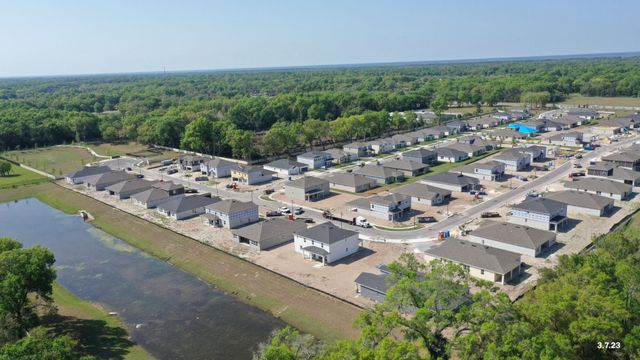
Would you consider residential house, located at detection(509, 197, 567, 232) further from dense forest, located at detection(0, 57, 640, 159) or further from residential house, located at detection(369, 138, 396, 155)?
dense forest, located at detection(0, 57, 640, 159)

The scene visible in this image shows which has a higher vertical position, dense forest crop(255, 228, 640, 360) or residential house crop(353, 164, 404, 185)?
dense forest crop(255, 228, 640, 360)

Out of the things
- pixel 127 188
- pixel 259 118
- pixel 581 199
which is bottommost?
pixel 127 188

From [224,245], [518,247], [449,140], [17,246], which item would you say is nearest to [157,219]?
[224,245]

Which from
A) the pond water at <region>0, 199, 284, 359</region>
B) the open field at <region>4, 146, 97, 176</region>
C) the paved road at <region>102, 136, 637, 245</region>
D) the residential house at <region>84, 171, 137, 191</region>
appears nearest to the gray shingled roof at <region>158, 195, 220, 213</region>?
the paved road at <region>102, 136, 637, 245</region>

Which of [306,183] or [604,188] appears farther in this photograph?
[306,183]

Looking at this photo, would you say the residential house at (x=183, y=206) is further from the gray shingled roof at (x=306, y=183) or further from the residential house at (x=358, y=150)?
the residential house at (x=358, y=150)

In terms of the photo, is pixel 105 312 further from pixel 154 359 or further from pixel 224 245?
pixel 224 245

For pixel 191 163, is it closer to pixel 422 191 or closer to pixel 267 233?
pixel 267 233

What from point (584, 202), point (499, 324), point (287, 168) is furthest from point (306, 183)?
point (499, 324)
